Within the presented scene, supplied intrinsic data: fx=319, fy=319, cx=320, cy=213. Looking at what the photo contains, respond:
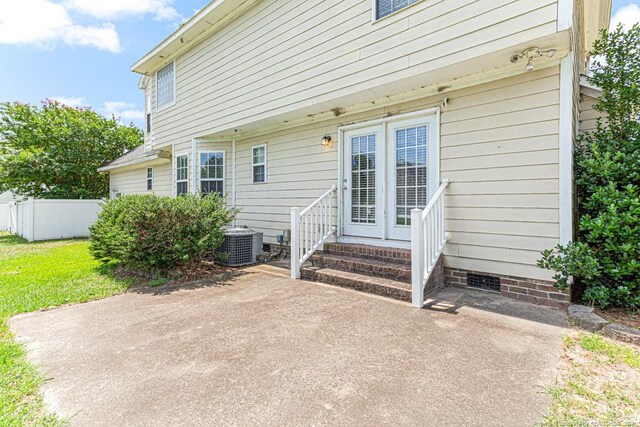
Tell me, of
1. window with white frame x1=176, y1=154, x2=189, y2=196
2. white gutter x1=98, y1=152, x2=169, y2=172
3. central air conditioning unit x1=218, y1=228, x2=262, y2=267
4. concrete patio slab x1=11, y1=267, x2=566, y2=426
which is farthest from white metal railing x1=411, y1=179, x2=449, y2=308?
white gutter x1=98, y1=152, x2=169, y2=172

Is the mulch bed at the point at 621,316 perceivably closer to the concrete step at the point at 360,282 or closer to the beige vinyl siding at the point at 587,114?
the concrete step at the point at 360,282

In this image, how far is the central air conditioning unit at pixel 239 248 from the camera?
6.57 meters

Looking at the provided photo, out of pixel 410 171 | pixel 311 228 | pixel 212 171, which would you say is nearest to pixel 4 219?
pixel 212 171

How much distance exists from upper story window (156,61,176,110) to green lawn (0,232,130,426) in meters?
4.84

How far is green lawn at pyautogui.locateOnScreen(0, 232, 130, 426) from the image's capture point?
206 centimetres

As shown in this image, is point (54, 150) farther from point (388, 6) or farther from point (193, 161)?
point (388, 6)

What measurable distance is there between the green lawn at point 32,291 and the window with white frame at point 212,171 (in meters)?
3.10

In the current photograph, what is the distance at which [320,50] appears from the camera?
18.5 feet

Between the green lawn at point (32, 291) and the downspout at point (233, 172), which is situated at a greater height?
the downspout at point (233, 172)

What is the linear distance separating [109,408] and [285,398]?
1.12 m

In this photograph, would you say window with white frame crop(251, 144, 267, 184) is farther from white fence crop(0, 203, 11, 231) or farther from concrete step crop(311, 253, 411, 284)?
white fence crop(0, 203, 11, 231)

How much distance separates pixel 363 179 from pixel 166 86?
737 cm

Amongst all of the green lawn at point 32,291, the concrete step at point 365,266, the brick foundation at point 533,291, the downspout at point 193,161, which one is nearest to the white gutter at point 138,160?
the downspout at point 193,161

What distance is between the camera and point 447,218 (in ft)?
15.7
